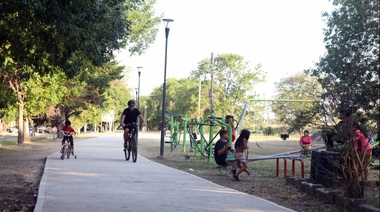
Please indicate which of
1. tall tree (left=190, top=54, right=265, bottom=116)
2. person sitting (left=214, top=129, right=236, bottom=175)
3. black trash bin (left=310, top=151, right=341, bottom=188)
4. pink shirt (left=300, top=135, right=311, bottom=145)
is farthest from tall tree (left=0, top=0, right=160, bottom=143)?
tall tree (left=190, top=54, right=265, bottom=116)

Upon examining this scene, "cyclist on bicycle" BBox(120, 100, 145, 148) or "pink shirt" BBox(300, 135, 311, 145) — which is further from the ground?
"cyclist on bicycle" BBox(120, 100, 145, 148)

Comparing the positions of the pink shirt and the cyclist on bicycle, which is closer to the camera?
the cyclist on bicycle

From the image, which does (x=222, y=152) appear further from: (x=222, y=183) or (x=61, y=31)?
(x=61, y=31)

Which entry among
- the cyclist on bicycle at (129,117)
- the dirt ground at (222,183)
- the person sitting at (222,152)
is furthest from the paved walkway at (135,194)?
the cyclist on bicycle at (129,117)

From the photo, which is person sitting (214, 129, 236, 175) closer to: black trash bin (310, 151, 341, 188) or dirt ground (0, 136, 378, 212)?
dirt ground (0, 136, 378, 212)

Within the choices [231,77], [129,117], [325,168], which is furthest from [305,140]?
[231,77]

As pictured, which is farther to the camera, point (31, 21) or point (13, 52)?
point (13, 52)

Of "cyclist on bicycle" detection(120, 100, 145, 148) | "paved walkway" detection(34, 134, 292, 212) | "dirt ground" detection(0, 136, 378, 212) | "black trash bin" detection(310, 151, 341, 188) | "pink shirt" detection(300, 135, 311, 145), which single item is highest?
"cyclist on bicycle" detection(120, 100, 145, 148)

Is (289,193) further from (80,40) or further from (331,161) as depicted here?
(80,40)

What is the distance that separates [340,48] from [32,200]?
11.8 m

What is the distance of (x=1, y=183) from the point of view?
10789 mm

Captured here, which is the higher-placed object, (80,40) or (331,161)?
(80,40)

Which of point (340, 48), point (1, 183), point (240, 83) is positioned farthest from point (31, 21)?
point (240, 83)

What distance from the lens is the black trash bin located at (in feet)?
30.5
